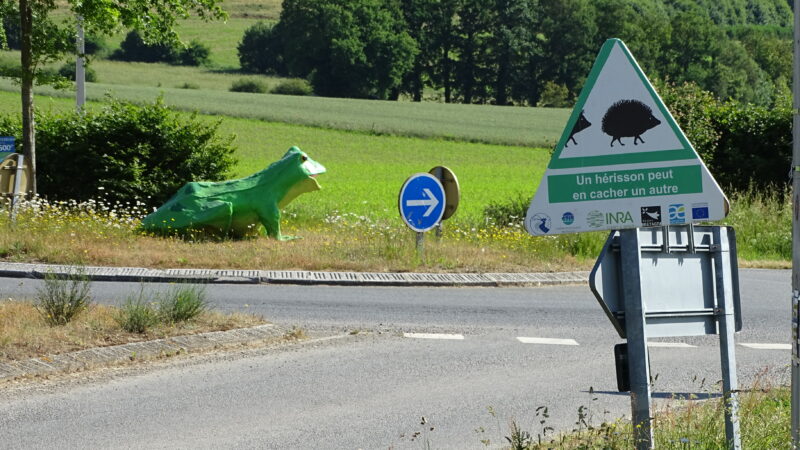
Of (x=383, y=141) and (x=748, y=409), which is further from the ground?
(x=383, y=141)

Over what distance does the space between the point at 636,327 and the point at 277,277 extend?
32.5 ft

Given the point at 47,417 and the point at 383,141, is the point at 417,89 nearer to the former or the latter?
the point at 383,141

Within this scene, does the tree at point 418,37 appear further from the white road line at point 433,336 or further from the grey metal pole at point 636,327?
the grey metal pole at point 636,327

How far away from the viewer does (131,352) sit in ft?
30.0

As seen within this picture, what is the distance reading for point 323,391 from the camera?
8383mm

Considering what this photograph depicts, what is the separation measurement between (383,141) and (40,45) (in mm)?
38176

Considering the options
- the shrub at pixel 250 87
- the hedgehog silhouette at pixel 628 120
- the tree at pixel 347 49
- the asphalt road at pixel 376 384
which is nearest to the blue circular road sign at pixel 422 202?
the asphalt road at pixel 376 384

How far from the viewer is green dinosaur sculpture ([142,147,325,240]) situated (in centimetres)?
1817

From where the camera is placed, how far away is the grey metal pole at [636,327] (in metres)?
5.40

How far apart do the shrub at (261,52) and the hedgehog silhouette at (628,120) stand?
10439 cm

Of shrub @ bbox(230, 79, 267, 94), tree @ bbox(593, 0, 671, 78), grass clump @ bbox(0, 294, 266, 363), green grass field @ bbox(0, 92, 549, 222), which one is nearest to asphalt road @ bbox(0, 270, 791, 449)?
grass clump @ bbox(0, 294, 266, 363)

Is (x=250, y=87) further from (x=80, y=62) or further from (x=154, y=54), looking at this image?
(x=80, y=62)

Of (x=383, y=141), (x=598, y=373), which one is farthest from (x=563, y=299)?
(x=383, y=141)

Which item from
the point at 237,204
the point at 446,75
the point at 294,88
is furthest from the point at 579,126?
the point at 446,75
